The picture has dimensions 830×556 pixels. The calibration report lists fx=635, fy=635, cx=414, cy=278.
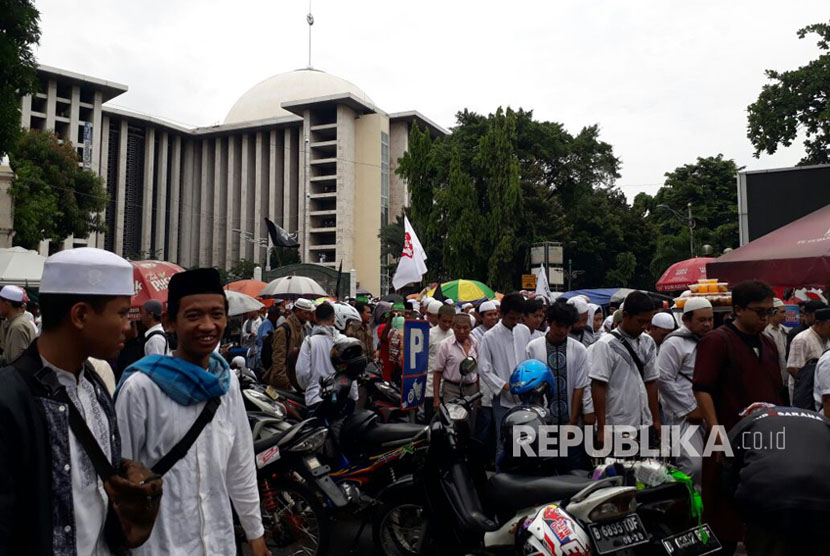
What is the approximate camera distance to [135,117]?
2682 inches

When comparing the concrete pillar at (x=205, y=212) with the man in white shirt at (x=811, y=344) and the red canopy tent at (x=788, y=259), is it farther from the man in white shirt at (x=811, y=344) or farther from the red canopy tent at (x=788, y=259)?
the man in white shirt at (x=811, y=344)

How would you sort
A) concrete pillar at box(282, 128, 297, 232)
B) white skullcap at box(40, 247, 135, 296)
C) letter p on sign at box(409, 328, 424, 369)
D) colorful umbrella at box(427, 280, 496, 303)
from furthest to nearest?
1. concrete pillar at box(282, 128, 297, 232)
2. colorful umbrella at box(427, 280, 496, 303)
3. letter p on sign at box(409, 328, 424, 369)
4. white skullcap at box(40, 247, 135, 296)

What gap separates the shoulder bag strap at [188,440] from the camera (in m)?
2.15

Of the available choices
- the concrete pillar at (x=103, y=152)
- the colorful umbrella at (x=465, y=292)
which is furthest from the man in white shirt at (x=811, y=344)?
the concrete pillar at (x=103, y=152)

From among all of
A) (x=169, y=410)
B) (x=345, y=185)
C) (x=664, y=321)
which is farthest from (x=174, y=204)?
(x=169, y=410)

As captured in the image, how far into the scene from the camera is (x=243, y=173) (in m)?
71.9

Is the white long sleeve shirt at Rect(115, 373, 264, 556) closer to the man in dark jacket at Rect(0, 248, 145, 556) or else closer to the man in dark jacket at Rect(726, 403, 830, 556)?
the man in dark jacket at Rect(0, 248, 145, 556)

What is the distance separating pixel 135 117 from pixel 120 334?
74435 millimetres

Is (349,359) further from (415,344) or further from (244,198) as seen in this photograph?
(244,198)

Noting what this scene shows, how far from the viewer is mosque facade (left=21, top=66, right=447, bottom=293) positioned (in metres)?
63.7

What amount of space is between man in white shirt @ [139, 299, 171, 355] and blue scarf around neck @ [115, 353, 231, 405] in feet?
9.71

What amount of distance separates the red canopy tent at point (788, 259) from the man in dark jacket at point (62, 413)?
6067 millimetres

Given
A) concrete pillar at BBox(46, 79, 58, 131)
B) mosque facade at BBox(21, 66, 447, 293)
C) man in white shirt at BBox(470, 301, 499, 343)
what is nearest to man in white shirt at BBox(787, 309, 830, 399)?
man in white shirt at BBox(470, 301, 499, 343)

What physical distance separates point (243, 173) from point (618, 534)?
7306 cm
